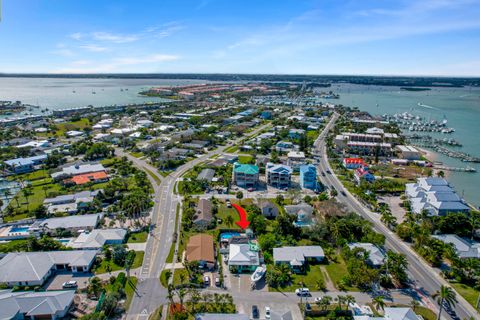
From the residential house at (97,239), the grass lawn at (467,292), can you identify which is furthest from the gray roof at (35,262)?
the grass lawn at (467,292)

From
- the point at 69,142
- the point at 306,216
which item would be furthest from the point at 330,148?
the point at 69,142

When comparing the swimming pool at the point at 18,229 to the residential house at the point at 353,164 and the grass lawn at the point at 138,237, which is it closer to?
the grass lawn at the point at 138,237

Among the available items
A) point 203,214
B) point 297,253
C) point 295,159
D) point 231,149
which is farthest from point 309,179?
point 231,149

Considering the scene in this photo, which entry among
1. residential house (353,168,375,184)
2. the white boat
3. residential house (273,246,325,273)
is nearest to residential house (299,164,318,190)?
residential house (353,168,375,184)

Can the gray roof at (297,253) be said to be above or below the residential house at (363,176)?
below

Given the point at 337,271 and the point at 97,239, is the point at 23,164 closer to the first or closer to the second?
the point at 97,239
